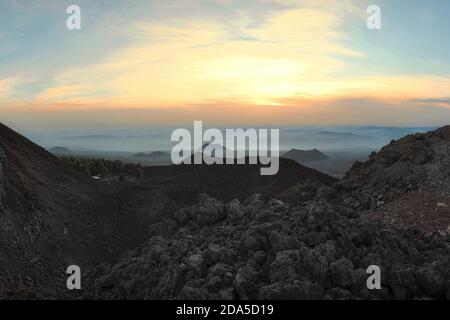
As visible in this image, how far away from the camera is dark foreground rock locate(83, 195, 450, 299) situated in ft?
24.6

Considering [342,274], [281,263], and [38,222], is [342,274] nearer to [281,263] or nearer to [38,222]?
[281,263]

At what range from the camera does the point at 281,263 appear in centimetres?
773

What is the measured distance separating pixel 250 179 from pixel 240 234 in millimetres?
25142

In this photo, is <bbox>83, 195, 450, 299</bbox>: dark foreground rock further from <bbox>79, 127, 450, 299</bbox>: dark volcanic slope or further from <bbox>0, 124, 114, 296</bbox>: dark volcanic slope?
<bbox>0, 124, 114, 296</bbox>: dark volcanic slope

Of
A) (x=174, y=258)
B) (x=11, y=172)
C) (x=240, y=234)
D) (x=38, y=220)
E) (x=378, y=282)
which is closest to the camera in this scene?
(x=378, y=282)

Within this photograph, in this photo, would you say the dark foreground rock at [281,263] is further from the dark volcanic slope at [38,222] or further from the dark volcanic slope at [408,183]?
the dark volcanic slope at [408,183]

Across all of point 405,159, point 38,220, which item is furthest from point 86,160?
point 405,159

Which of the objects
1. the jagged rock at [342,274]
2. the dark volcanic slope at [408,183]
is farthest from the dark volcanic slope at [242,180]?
the jagged rock at [342,274]

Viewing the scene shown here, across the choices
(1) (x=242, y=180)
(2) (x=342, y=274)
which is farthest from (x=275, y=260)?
(1) (x=242, y=180)

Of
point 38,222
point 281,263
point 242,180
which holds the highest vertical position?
point 242,180

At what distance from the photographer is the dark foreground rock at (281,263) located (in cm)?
751

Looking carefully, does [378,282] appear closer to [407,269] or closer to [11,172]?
[407,269]

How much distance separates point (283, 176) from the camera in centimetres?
3325

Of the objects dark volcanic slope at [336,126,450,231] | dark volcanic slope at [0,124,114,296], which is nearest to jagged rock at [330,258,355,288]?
dark volcanic slope at [336,126,450,231]
